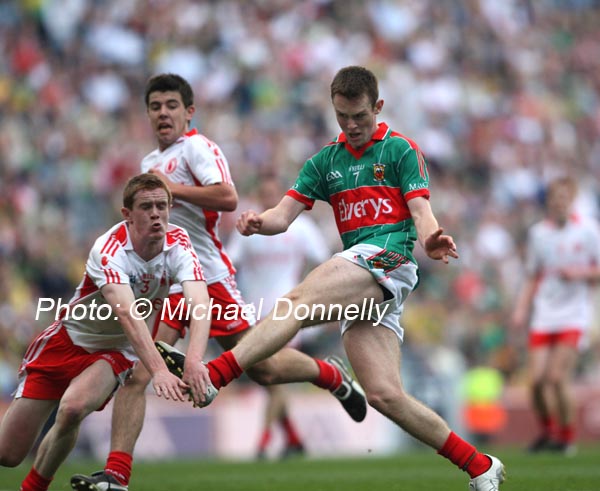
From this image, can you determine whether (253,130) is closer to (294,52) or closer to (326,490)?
(294,52)

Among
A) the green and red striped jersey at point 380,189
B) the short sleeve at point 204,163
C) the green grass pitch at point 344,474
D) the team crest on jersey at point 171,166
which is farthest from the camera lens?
the green grass pitch at point 344,474

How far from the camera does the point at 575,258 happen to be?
11.9 metres

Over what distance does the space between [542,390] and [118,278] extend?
6.28m

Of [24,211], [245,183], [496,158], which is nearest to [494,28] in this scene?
[496,158]

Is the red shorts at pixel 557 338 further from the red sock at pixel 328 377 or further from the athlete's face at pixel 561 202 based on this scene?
the red sock at pixel 328 377

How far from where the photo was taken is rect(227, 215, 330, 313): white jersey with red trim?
12.3 m

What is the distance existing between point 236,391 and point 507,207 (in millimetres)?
6910

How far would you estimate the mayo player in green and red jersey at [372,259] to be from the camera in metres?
6.66

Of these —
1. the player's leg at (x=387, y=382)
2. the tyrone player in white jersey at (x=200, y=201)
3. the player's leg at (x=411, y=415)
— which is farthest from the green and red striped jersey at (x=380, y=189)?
the tyrone player in white jersey at (x=200, y=201)

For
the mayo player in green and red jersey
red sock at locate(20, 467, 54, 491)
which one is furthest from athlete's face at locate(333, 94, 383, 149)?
red sock at locate(20, 467, 54, 491)

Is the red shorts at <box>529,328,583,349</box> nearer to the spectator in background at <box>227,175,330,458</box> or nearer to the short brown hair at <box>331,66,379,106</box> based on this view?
the spectator in background at <box>227,175,330,458</box>

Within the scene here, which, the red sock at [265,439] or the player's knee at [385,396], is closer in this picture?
the player's knee at [385,396]

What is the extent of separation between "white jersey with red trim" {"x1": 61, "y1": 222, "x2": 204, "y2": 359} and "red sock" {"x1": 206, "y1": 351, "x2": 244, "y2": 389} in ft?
1.90

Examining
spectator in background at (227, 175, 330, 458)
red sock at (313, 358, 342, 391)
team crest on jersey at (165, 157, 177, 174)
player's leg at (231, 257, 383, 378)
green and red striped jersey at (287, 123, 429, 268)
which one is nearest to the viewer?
player's leg at (231, 257, 383, 378)
